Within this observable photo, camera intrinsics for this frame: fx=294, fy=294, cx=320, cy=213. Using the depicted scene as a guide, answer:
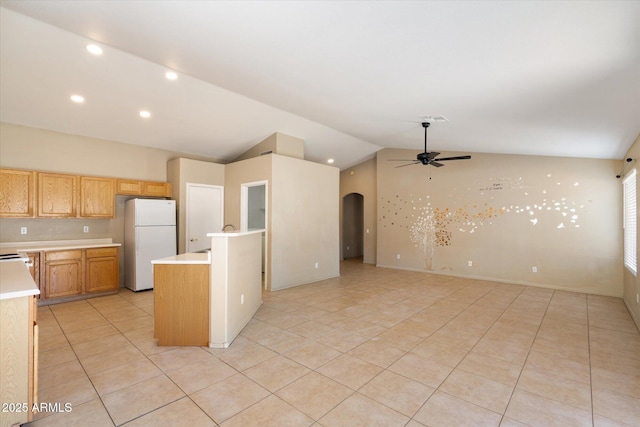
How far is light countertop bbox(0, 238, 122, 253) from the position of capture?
4438mm

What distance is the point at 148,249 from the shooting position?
5.46m

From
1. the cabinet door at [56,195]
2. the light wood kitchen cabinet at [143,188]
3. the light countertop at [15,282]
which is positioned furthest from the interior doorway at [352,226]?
the light countertop at [15,282]

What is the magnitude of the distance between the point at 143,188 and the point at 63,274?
1920 mm

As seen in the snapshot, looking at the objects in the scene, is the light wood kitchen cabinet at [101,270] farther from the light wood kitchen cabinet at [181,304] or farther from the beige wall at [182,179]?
the light wood kitchen cabinet at [181,304]

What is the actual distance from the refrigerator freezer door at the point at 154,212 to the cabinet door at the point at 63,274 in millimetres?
1037

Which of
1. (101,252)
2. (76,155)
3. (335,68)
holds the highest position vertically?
(335,68)

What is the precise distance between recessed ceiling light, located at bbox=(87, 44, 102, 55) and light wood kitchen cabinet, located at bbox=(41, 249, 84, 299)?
3170 mm

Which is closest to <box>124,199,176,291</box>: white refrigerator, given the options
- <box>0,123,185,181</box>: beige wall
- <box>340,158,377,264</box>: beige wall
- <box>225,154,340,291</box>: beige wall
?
<box>0,123,185,181</box>: beige wall

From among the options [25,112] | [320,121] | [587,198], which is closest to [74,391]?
[25,112]

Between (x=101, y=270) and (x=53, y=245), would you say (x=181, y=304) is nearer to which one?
(x=101, y=270)

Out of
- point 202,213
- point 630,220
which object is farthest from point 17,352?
point 630,220

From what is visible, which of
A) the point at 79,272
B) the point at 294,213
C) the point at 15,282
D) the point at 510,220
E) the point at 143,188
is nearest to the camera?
the point at 15,282

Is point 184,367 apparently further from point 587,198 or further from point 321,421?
point 587,198

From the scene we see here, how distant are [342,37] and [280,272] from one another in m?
4.24
